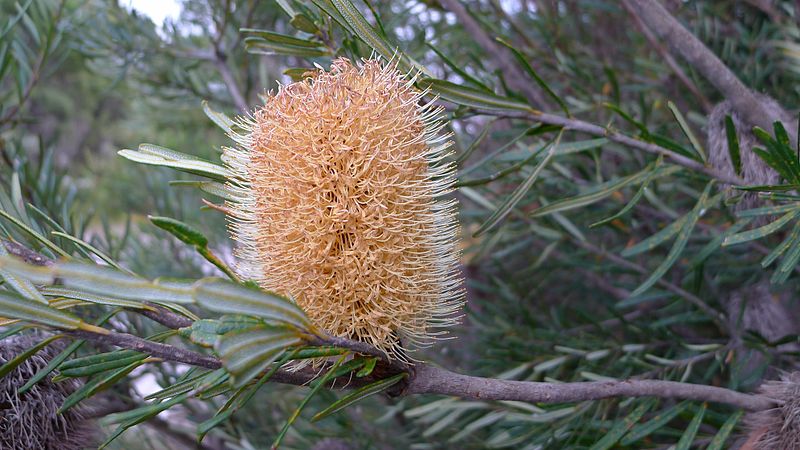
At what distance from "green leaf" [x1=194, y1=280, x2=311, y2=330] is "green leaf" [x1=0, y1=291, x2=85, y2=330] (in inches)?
4.9

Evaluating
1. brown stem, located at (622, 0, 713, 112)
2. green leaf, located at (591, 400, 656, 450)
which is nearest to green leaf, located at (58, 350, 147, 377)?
green leaf, located at (591, 400, 656, 450)

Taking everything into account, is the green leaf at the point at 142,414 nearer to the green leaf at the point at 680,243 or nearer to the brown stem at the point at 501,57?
the green leaf at the point at 680,243

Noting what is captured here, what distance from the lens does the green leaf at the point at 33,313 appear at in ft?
1.29

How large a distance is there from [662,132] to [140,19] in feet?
3.02

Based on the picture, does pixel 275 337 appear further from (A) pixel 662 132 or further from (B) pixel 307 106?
(A) pixel 662 132

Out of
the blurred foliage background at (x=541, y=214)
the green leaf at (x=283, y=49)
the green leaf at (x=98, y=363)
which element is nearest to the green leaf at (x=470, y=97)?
the blurred foliage background at (x=541, y=214)

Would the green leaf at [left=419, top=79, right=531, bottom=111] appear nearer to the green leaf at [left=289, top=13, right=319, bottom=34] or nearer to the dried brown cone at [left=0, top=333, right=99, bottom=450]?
the green leaf at [left=289, top=13, right=319, bottom=34]

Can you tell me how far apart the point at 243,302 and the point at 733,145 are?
0.54 meters

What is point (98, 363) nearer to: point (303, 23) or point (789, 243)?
point (303, 23)

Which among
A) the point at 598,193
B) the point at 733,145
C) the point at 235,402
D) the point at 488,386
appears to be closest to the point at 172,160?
the point at 235,402

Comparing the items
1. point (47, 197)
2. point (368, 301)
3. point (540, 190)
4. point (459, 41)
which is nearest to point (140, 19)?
point (47, 197)

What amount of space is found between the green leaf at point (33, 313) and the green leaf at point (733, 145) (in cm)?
61

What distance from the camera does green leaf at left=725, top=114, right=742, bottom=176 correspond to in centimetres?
65

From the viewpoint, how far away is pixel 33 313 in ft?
1.32
